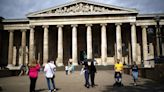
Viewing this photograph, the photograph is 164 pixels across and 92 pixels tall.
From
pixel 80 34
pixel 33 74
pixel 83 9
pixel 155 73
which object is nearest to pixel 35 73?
pixel 33 74

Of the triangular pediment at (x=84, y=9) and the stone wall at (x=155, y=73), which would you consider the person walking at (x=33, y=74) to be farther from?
the triangular pediment at (x=84, y=9)

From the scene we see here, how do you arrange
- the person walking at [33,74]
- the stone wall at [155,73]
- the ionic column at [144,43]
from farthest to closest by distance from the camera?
the ionic column at [144,43] → the stone wall at [155,73] → the person walking at [33,74]

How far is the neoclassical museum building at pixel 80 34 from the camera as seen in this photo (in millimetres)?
45781

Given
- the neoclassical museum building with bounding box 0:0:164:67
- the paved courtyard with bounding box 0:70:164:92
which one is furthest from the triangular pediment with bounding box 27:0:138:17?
the paved courtyard with bounding box 0:70:164:92

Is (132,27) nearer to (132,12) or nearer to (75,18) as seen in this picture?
(132,12)

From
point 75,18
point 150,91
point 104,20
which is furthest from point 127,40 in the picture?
point 150,91

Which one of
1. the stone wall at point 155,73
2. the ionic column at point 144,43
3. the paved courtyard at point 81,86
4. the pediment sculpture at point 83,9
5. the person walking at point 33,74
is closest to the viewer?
the person walking at point 33,74

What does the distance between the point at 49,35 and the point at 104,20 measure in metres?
13.6

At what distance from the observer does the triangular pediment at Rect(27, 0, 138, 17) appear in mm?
45656

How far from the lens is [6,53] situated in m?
54.5

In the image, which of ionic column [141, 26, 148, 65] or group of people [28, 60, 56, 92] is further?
ionic column [141, 26, 148, 65]

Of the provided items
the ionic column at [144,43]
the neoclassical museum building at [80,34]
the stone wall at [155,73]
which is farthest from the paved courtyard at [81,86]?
the ionic column at [144,43]

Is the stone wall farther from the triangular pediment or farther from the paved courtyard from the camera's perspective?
the triangular pediment

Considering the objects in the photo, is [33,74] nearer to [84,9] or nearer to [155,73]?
[155,73]
